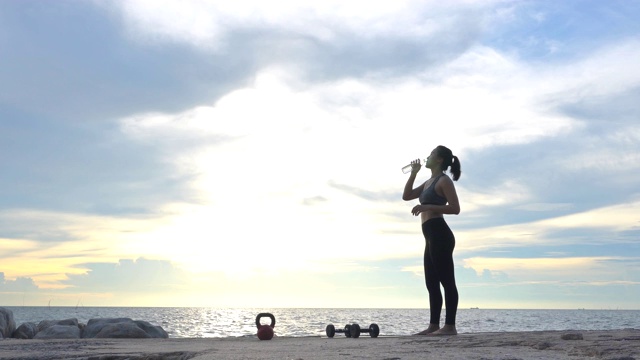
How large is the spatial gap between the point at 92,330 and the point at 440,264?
30.2 ft

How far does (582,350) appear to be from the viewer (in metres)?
4.20

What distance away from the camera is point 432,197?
7199 mm

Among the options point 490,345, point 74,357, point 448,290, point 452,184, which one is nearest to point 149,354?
point 74,357

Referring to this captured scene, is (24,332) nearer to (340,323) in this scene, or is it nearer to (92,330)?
(92,330)

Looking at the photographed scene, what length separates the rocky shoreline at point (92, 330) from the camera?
12047mm

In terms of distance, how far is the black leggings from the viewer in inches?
273

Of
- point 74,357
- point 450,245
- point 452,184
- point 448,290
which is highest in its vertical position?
point 452,184

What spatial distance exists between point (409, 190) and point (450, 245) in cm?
108

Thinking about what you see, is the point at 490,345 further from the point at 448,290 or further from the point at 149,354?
the point at 149,354

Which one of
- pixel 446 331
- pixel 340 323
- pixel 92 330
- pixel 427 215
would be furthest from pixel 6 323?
pixel 340 323

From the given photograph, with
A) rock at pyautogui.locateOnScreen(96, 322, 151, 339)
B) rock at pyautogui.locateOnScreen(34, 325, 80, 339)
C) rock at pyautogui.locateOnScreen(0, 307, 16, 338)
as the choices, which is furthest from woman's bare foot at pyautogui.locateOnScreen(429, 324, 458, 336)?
rock at pyautogui.locateOnScreen(0, 307, 16, 338)

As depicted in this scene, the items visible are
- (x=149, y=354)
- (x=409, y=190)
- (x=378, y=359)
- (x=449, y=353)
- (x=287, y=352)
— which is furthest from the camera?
(x=409, y=190)

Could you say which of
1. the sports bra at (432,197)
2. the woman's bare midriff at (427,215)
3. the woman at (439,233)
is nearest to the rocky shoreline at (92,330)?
the woman at (439,233)

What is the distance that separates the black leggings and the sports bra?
21 cm
